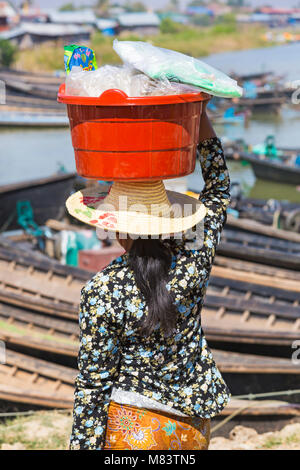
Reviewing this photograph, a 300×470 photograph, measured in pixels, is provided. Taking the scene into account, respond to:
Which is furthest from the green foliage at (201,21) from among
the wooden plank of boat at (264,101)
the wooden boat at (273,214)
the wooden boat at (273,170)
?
the wooden boat at (273,214)

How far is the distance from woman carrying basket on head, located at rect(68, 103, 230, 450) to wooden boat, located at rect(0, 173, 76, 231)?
7001mm

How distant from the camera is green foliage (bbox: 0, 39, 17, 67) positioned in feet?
111

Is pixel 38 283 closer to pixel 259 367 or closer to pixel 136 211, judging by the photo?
pixel 259 367

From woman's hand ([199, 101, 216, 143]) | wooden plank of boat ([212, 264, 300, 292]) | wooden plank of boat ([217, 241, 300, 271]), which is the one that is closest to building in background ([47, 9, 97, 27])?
wooden plank of boat ([217, 241, 300, 271])

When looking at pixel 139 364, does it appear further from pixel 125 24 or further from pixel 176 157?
pixel 125 24

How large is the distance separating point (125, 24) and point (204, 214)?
209ft

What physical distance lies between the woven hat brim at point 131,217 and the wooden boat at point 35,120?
20460 millimetres

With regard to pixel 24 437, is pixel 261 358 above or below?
above

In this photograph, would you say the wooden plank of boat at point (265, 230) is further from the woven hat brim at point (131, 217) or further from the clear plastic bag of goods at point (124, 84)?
the clear plastic bag of goods at point (124, 84)

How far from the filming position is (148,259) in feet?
5.23

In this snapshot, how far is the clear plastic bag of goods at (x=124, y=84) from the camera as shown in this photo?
147 cm

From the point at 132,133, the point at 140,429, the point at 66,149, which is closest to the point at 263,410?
the point at 140,429

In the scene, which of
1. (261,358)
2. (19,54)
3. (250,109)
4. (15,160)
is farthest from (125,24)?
(261,358)

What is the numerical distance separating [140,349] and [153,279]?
0.24m
